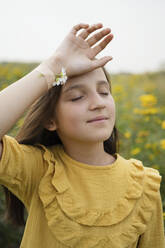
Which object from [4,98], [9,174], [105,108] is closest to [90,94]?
[105,108]

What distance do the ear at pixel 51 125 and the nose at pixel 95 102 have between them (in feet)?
0.75

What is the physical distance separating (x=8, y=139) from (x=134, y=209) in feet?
2.05

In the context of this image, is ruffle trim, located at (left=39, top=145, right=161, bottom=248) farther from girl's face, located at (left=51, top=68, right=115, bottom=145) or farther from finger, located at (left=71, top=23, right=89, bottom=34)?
finger, located at (left=71, top=23, right=89, bottom=34)

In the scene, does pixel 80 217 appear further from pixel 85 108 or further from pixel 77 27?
pixel 77 27

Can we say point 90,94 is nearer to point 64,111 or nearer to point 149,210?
point 64,111

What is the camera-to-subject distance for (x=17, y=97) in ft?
3.93

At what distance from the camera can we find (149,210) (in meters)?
1.41

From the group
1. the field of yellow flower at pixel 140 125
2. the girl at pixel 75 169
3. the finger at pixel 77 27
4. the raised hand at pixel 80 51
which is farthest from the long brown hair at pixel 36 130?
the field of yellow flower at pixel 140 125

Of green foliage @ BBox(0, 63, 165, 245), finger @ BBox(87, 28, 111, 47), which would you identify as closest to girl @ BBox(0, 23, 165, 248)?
finger @ BBox(87, 28, 111, 47)

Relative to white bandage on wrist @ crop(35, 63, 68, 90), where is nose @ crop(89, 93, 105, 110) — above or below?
below

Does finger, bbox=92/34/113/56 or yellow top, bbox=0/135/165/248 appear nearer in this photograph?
yellow top, bbox=0/135/165/248

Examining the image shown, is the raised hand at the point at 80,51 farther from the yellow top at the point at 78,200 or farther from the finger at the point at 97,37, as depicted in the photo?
the yellow top at the point at 78,200

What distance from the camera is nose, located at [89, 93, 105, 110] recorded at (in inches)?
51.2

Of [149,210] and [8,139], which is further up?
[8,139]
